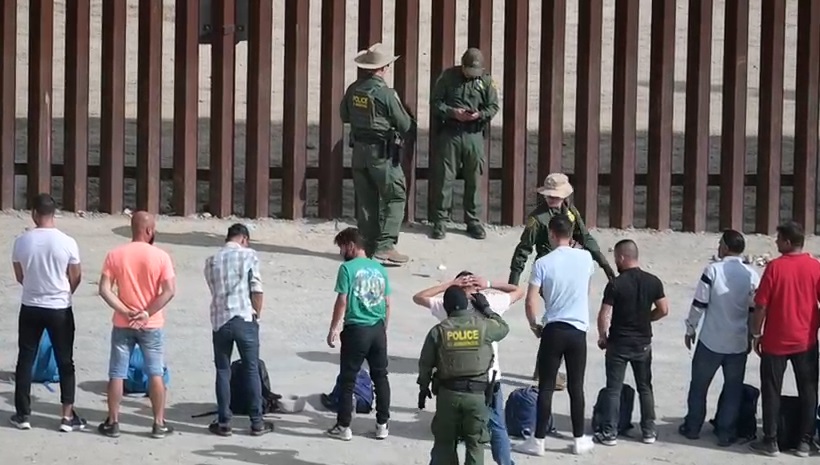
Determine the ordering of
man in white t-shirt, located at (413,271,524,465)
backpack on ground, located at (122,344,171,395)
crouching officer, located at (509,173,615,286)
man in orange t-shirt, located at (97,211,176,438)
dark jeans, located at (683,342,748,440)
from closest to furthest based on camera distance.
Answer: man in white t-shirt, located at (413,271,524,465)
man in orange t-shirt, located at (97,211,176,438)
dark jeans, located at (683,342,748,440)
backpack on ground, located at (122,344,171,395)
crouching officer, located at (509,173,615,286)

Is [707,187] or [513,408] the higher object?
[707,187]

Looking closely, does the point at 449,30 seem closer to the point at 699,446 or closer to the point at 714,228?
the point at 714,228

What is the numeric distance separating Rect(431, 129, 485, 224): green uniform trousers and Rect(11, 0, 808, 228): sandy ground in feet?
3.16

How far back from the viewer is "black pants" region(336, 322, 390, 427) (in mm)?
9344

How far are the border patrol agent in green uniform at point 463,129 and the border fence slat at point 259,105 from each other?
5.43 feet

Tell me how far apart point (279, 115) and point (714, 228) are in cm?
622

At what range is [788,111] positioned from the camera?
2045 centimetres

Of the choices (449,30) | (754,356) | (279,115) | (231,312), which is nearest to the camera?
(231,312)

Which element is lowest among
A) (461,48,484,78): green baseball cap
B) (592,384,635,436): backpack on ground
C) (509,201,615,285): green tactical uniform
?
(592,384,635,436): backpack on ground

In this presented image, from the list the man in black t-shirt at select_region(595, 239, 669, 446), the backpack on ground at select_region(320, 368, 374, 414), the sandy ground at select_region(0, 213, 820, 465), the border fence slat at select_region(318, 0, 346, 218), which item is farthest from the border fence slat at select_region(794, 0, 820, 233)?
the backpack on ground at select_region(320, 368, 374, 414)

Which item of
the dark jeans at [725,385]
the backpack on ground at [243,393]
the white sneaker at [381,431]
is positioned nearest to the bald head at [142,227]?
the backpack on ground at [243,393]

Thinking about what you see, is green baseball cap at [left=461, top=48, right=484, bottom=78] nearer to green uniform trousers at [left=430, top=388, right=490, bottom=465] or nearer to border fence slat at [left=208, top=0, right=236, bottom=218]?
border fence slat at [left=208, top=0, right=236, bottom=218]

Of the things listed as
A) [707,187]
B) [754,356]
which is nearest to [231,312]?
[754,356]

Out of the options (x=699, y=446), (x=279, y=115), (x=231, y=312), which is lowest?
(x=699, y=446)
